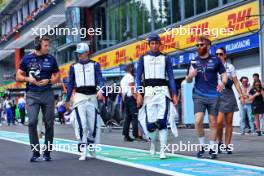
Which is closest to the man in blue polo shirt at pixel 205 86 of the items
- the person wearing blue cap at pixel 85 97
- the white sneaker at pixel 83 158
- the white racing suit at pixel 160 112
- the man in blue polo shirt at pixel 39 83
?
the white racing suit at pixel 160 112

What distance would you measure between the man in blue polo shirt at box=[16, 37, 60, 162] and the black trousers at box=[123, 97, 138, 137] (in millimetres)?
4782

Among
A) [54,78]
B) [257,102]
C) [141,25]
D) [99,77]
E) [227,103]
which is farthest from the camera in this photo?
[141,25]

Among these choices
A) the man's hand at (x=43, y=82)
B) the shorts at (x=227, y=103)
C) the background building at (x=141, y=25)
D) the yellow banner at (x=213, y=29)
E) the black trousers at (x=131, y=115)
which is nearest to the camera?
the man's hand at (x=43, y=82)

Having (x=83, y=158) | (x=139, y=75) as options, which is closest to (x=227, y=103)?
(x=139, y=75)

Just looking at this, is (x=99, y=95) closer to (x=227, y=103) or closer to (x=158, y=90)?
(x=158, y=90)

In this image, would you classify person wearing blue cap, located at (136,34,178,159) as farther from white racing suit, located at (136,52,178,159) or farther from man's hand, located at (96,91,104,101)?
man's hand, located at (96,91,104,101)

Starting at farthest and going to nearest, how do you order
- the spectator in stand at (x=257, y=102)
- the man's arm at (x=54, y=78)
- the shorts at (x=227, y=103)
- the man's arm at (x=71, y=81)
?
the spectator in stand at (x=257, y=102) → the shorts at (x=227, y=103) → the man's arm at (x=71, y=81) → the man's arm at (x=54, y=78)

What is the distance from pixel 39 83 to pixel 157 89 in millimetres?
1805

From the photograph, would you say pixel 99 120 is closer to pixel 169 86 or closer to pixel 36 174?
pixel 169 86

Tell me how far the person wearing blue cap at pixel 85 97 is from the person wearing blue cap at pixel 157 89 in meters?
0.75

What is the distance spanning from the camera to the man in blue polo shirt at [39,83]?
10.1m

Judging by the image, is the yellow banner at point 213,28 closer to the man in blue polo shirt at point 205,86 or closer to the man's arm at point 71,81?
the man's arm at point 71,81

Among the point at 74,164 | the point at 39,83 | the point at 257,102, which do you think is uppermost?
the point at 39,83

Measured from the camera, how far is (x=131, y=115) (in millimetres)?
15219
